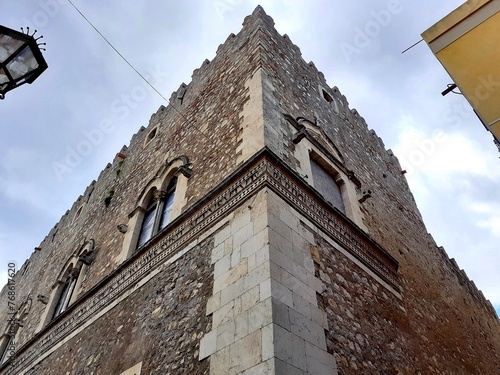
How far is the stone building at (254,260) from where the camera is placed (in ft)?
13.3

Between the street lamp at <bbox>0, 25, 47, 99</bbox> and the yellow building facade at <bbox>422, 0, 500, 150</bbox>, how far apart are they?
4.75 metres

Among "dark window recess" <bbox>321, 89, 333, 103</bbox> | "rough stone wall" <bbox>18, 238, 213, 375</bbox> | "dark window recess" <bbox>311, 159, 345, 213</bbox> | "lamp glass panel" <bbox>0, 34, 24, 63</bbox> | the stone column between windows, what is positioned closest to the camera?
"lamp glass panel" <bbox>0, 34, 24, 63</bbox>

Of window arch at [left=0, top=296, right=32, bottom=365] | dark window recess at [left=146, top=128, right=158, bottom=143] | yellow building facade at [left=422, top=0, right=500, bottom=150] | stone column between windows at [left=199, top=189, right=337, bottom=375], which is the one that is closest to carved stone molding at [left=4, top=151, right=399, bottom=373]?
stone column between windows at [left=199, top=189, right=337, bottom=375]

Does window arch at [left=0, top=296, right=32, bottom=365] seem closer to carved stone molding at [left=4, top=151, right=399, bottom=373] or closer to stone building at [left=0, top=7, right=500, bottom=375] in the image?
stone building at [left=0, top=7, right=500, bottom=375]

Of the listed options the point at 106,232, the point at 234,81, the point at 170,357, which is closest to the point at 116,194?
the point at 106,232

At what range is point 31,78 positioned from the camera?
334 centimetres

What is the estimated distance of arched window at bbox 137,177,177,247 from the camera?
22.5 ft

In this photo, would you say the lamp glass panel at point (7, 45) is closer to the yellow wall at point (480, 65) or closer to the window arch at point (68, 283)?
the yellow wall at point (480, 65)

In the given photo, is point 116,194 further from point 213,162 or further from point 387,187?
point 387,187

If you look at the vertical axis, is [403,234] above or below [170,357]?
above

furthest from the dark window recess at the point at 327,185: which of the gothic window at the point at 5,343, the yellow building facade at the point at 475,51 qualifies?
the gothic window at the point at 5,343

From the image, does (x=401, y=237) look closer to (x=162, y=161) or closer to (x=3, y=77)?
(x=162, y=161)

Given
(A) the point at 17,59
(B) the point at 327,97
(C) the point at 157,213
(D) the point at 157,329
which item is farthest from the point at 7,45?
(B) the point at 327,97

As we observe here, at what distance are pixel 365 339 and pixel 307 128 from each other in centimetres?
368
